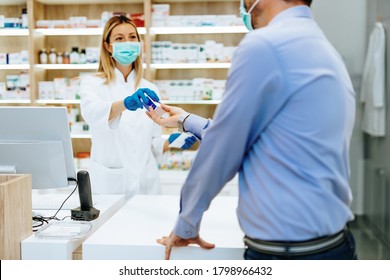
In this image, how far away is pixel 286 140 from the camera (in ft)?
3.82

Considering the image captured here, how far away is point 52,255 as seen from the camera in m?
1.61

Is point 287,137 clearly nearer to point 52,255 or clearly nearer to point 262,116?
point 262,116

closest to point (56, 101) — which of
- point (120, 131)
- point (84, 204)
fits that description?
point (120, 131)

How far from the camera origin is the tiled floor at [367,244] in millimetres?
3840

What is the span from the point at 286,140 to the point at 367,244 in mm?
3316

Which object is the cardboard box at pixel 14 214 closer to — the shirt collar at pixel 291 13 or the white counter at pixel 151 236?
the white counter at pixel 151 236

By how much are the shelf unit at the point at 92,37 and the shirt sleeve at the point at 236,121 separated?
9.86ft

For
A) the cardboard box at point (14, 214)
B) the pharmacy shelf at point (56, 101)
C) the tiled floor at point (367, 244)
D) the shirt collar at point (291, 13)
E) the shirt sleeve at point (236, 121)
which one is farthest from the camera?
the pharmacy shelf at point (56, 101)

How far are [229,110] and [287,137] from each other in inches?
5.9

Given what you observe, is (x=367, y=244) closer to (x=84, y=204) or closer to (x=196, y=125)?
(x=196, y=125)

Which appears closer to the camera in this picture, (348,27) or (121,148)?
(121,148)

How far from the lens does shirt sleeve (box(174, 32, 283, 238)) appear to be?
Result: 3.70 feet

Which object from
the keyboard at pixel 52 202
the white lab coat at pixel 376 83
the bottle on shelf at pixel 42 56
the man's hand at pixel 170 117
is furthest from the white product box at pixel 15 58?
the white lab coat at pixel 376 83

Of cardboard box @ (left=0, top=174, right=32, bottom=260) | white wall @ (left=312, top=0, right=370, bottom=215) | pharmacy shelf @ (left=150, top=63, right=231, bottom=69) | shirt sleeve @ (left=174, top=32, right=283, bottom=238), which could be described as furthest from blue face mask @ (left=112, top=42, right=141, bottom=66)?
white wall @ (left=312, top=0, right=370, bottom=215)
